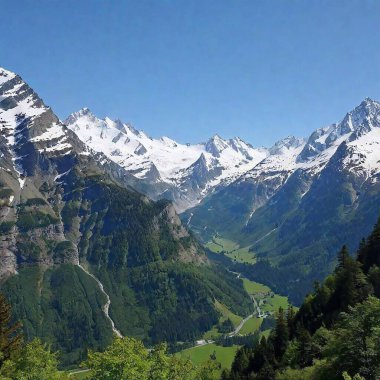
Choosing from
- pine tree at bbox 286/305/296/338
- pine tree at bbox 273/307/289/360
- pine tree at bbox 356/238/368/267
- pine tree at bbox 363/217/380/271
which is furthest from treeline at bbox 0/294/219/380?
pine tree at bbox 356/238/368/267

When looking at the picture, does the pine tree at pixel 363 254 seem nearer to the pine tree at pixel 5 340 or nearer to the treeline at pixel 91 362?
the treeline at pixel 91 362

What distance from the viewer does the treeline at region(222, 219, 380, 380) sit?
175ft

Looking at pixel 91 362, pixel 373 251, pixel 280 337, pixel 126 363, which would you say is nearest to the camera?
pixel 126 363

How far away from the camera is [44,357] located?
69.6 meters

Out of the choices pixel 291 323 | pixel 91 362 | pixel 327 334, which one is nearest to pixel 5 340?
pixel 91 362

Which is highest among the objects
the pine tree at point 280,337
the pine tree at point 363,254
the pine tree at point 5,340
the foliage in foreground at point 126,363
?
the pine tree at point 363,254

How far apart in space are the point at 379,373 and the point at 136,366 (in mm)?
32668

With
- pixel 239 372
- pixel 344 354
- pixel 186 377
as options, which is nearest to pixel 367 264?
pixel 239 372

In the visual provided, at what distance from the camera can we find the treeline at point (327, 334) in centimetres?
5344

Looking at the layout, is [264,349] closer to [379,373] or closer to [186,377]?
[186,377]

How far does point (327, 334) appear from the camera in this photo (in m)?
82.8

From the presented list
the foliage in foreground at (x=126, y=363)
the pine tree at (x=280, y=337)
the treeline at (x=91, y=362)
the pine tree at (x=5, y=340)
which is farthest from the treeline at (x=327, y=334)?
the pine tree at (x=5, y=340)

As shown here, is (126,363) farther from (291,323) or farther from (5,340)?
(291,323)

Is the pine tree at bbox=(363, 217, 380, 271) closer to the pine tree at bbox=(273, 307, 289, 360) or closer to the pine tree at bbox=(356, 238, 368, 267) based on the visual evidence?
the pine tree at bbox=(356, 238, 368, 267)
